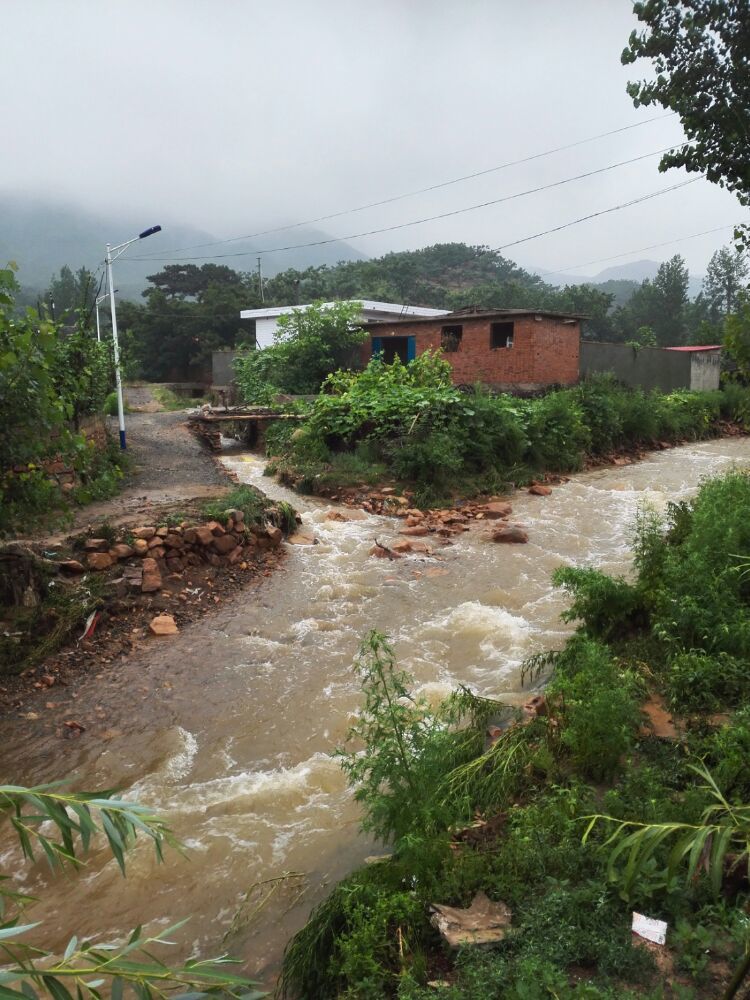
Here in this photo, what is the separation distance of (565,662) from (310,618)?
3.32m

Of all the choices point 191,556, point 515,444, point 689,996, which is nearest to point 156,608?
point 191,556

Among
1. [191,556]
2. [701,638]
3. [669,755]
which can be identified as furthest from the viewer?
[191,556]

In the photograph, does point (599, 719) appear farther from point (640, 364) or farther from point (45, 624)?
point (640, 364)

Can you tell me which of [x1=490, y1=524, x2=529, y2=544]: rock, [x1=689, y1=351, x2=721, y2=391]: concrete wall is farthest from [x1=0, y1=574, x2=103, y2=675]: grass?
[x1=689, y1=351, x2=721, y2=391]: concrete wall

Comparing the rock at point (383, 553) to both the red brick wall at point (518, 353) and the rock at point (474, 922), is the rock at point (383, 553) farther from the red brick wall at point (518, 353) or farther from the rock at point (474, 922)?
the red brick wall at point (518, 353)

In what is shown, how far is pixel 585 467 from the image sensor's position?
53.3 ft

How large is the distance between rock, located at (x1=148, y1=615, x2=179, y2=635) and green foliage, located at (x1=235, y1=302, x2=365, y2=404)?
50.4ft

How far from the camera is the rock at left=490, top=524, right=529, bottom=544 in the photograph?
10297 millimetres

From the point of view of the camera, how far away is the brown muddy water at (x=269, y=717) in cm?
361

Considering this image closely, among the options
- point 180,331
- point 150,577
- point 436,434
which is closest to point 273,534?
point 150,577

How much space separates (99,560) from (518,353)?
51.0 ft

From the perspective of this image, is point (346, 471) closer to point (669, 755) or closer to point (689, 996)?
point (669, 755)

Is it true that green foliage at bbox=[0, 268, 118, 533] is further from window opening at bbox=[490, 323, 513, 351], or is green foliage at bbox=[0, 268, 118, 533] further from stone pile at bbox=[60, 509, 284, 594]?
window opening at bbox=[490, 323, 513, 351]

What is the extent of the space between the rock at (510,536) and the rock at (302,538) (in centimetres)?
273
